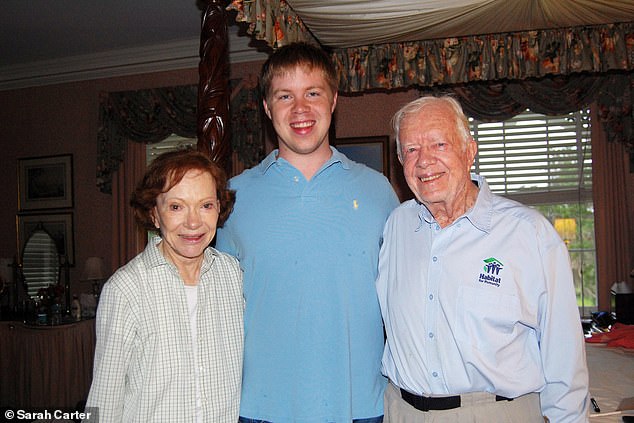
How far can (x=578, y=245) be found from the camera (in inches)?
225

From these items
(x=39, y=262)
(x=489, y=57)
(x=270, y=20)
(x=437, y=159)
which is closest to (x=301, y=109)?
(x=437, y=159)

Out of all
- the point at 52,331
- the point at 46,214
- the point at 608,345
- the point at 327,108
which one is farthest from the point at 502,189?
the point at 46,214

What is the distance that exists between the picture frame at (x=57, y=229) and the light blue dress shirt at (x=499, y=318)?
603cm

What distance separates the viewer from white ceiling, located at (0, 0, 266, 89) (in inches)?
199

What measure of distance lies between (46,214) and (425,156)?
20.8 ft

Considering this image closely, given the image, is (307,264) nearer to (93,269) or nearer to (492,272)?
(492,272)

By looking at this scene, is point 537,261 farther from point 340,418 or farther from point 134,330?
point 134,330

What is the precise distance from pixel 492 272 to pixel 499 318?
142 millimetres

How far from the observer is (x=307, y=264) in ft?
6.13

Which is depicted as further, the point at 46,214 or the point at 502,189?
the point at 46,214

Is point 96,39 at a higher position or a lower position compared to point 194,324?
higher

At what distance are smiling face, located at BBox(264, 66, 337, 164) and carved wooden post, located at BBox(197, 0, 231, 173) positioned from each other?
0.79m

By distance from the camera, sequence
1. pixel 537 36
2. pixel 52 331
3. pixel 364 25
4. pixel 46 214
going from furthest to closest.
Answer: pixel 46 214
pixel 52 331
pixel 537 36
pixel 364 25

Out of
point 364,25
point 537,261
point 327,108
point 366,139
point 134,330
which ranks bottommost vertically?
point 134,330
